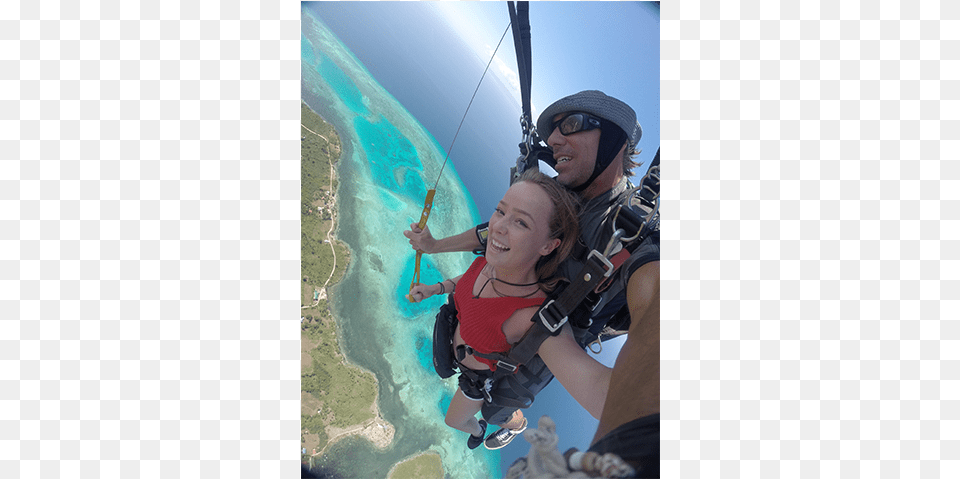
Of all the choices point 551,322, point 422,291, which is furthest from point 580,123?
point 422,291

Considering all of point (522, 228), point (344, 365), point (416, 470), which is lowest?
point (416, 470)

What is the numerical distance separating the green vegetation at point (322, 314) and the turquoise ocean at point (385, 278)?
0.06 m

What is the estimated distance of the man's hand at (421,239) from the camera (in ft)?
7.88

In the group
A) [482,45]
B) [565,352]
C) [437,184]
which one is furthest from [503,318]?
[482,45]

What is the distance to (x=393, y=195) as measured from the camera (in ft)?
7.99

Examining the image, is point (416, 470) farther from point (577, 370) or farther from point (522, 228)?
point (522, 228)

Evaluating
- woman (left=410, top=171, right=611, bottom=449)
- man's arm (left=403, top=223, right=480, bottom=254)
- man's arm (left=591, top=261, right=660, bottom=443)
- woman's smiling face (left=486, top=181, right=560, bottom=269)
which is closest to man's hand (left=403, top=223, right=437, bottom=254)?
man's arm (left=403, top=223, right=480, bottom=254)

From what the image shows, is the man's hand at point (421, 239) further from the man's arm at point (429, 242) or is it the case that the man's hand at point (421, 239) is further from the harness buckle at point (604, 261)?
the harness buckle at point (604, 261)

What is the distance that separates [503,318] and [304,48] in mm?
1763

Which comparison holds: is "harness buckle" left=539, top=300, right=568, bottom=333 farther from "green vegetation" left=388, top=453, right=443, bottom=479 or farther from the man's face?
"green vegetation" left=388, top=453, right=443, bottom=479

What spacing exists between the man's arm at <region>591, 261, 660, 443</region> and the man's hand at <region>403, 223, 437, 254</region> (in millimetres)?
988

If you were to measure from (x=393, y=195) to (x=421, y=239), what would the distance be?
28 centimetres

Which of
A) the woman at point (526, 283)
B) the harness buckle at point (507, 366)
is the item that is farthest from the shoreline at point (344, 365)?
the harness buckle at point (507, 366)

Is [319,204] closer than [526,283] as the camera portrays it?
No
